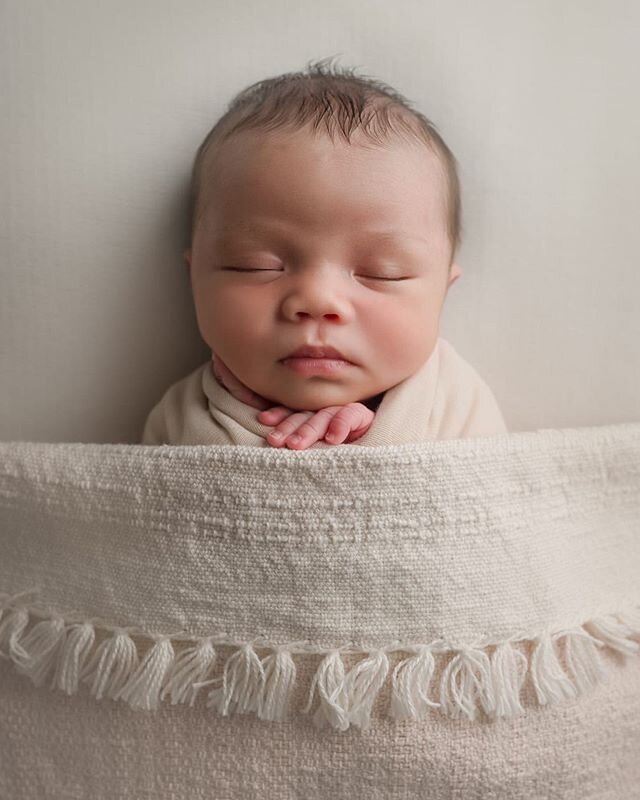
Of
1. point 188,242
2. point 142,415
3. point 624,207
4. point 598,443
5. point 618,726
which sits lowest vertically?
point 618,726

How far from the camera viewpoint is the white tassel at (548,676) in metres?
0.79

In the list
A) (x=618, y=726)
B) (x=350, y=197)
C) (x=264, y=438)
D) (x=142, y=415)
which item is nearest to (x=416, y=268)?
(x=350, y=197)

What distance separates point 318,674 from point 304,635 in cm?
4

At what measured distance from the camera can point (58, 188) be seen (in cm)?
100

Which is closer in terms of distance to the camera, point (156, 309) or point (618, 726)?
point (618, 726)

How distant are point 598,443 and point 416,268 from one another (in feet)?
1.00

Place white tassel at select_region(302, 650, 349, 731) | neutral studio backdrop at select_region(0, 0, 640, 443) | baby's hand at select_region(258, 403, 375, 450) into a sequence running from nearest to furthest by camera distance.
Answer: white tassel at select_region(302, 650, 349, 731) < baby's hand at select_region(258, 403, 375, 450) < neutral studio backdrop at select_region(0, 0, 640, 443)

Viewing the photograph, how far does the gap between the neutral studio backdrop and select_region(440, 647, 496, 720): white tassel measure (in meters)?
0.38

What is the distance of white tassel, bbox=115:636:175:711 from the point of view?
2.55 ft

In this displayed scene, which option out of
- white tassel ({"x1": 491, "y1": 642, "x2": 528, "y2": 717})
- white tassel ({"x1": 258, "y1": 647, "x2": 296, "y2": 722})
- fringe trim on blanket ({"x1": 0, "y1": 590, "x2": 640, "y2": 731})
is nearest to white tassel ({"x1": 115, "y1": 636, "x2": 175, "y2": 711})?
fringe trim on blanket ({"x1": 0, "y1": 590, "x2": 640, "y2": 731})

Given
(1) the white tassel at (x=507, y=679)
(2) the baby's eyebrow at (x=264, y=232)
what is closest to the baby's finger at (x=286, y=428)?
(2) the baby's eyebrow at (x=264, y=232)

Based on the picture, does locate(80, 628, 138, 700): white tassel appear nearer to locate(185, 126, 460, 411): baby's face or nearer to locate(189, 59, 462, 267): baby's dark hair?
locate(185, 126, 460, 411): baby's face

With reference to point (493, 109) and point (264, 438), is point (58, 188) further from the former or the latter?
point (493, 109)

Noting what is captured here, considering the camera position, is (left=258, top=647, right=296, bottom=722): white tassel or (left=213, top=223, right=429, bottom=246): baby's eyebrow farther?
(left=213, top=223, right=429, bottom=246): baby's eyebrow
